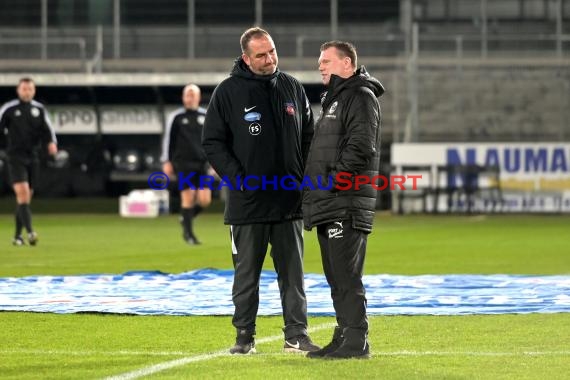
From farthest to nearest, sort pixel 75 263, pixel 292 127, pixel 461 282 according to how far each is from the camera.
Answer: pixel 75 263 → pixel 461 282 → pixel 292 127

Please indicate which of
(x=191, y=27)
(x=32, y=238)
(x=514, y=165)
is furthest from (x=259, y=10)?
(x=32, y=238)

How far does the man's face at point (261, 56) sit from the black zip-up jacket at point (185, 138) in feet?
41.2

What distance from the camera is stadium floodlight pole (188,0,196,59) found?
4006cm

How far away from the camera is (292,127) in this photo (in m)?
9.75

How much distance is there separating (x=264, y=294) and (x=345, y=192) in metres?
4.86

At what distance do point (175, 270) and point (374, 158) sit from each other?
8534mm

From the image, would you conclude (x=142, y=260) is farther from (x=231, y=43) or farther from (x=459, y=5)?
(x=459, y=5)

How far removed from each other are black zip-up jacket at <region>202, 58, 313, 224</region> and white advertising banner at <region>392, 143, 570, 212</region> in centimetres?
2541

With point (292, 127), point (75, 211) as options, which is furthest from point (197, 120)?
point (75, 211)

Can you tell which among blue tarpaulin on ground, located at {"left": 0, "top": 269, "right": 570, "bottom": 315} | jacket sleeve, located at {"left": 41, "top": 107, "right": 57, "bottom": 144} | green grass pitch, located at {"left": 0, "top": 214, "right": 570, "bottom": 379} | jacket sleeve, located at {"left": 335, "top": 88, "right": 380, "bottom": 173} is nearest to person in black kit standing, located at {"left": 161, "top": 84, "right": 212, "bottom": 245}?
jacket sleeve, located at {"left": 41, "top": 107, "right": 57, "bottom": 144}

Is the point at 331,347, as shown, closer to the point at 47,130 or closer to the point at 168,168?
the point at 168,168

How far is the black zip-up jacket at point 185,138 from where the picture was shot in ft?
73.3

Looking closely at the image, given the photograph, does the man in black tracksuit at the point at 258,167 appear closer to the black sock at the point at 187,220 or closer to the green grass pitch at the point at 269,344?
the green grass pitch at the point at 269,344

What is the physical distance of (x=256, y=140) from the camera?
9680 millimetres
